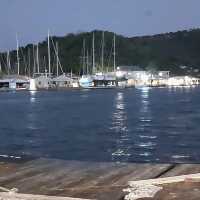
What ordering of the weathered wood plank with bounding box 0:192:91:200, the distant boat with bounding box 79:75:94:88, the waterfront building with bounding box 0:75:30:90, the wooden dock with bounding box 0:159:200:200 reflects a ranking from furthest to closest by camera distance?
the distant boat with bounding box 79:75:94:88 → the waterfront building with bounding box 0:75:30:90 → the wooden dock with bounding box 0:159:200:200 → the weathered wood plank with bounding box 0:192:91:200

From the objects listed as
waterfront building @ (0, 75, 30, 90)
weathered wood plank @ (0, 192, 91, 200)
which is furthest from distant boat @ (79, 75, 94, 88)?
weathered wood plank @ (0, 192, 91, 200)

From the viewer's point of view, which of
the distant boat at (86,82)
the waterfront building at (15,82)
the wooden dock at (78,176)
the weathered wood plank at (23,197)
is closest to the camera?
the weathered wood plank at (23,197)

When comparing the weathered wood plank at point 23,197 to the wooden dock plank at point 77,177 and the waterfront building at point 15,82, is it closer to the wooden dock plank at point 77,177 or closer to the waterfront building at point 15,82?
the wooden dock plank at point 77,177

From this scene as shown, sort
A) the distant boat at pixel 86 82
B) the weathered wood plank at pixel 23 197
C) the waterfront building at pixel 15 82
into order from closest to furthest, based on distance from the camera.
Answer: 1. the weathered wood plank at pixel 23 197
2. the waterfront building at pixel 15 82
3. the distant boat at pixel 86 82

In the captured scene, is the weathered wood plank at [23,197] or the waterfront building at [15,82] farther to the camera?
the waterfront building at [15,82]

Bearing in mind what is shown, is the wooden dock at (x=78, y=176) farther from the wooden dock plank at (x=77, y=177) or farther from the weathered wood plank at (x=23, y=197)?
the weathered wood plank at (x=23, y=197)

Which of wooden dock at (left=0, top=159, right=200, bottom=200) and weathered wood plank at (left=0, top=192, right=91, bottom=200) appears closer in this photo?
weathered wood plank at (left=0, top=192, right=91, bottom=200)

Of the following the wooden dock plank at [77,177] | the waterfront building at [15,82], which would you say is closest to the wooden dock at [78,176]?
the wooden dock plank at [77,177]

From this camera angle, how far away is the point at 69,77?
6767 inches

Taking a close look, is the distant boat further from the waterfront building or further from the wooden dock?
the wooden dock

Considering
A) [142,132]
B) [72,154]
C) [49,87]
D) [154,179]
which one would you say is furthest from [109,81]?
[154,179]

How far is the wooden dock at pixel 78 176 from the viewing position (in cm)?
902

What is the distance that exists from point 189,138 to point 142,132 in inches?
232

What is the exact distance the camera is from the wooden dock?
9.02 m
